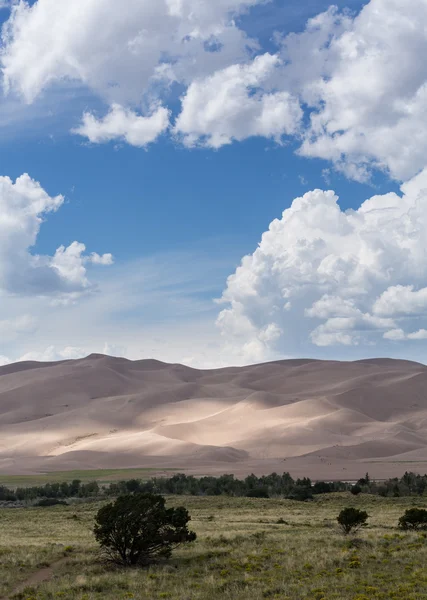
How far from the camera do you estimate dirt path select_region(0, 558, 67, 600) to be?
15800 mm

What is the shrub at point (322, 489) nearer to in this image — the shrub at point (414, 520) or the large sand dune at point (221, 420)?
the large sand dune at point (221, 420)

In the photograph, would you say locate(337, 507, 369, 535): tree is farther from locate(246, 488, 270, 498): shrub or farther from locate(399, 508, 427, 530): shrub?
locate(246, 488, 270, 498): shrub

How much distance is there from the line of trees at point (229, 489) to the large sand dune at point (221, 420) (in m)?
14.4

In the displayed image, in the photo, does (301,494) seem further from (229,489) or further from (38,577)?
(38,577)

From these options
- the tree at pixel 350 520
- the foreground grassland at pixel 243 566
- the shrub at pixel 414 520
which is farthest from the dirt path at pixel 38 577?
the shrub at pixel 414 520

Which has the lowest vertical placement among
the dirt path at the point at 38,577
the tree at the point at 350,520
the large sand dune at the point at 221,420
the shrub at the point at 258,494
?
the shrub at the point at 258,494

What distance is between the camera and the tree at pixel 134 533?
63.0 ft

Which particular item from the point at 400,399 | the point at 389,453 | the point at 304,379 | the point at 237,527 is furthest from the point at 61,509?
→ the point at 304,379

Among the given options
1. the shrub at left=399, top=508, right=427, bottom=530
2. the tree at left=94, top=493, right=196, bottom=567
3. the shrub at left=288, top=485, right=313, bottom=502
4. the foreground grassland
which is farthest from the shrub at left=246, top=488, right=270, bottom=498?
the tree at left=94, top=493, right=196, bottom=567

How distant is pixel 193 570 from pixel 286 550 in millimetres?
3025

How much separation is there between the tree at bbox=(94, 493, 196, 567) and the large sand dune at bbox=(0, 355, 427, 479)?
47.2 meters

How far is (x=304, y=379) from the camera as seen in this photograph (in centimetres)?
14538

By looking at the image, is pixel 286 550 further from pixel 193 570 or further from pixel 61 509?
pixel 61 509

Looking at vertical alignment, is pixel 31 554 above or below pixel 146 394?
below
